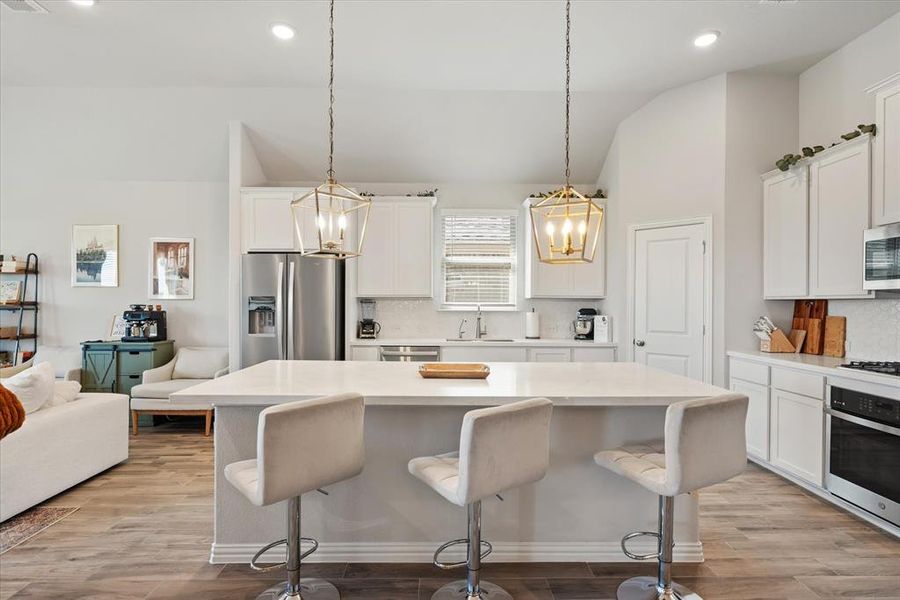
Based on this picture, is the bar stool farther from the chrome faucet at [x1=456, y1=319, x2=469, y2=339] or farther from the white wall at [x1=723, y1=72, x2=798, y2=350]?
the chrome faucet at [x1=456, y1=319, x2=469, y2=339]

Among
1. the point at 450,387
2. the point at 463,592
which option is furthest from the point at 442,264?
the point at 463,592

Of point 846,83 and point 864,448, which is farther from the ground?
point 846,83

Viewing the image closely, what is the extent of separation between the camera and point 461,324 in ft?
A: 18.8

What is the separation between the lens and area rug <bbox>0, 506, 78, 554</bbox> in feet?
8.87

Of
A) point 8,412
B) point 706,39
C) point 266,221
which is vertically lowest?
point 8,412

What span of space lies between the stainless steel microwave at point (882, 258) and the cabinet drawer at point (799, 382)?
0.68m

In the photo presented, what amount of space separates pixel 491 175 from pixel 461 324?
67.3 inches

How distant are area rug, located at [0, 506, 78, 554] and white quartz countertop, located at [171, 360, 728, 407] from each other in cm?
146

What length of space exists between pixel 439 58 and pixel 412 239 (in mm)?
1820

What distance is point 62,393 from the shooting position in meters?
3.65

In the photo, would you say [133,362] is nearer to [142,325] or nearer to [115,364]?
[115,364]

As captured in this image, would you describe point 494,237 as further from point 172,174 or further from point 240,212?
point 172,174

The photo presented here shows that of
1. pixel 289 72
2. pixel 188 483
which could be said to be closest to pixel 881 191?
pixel 289 72

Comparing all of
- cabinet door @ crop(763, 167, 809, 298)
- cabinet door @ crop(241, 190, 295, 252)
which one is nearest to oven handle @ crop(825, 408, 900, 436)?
cabinet door @ crop(763, 167, 809, 298)
